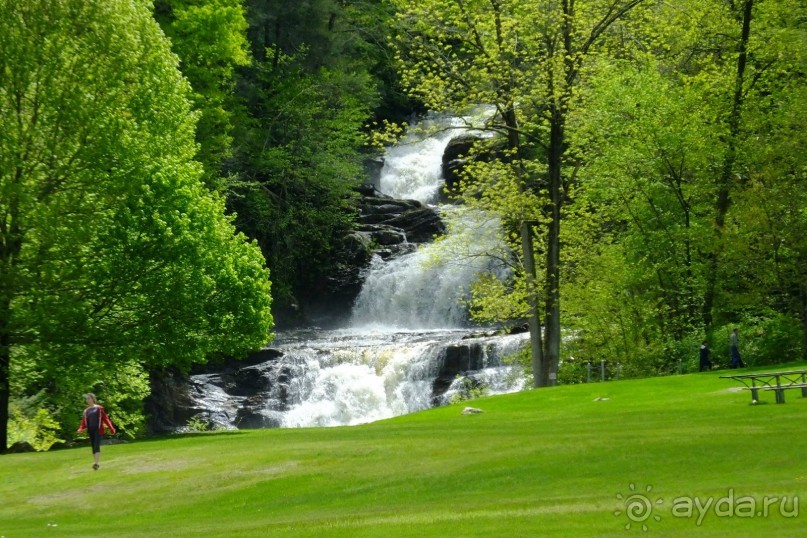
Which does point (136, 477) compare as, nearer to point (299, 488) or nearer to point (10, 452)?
point (299, 488)

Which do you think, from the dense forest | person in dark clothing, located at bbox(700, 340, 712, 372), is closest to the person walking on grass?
the dense forest

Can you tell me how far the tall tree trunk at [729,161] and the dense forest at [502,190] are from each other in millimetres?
88

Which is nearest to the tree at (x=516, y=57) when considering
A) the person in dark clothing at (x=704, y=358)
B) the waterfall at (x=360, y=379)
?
the person in dark clothing at (x=704, y=358)

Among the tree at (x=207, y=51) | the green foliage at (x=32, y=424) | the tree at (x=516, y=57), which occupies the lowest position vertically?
the green foliage at (x=32, y=424)

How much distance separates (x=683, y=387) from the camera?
1117 inches

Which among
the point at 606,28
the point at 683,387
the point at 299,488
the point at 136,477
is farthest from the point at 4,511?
the point at 606,28

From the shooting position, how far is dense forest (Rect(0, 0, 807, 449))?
2756 centimetres

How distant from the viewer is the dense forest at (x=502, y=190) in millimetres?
27562

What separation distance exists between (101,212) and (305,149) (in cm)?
3213

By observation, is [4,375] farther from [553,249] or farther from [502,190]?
[553,249]

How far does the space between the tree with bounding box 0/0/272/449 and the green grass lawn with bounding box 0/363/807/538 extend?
14.3ft

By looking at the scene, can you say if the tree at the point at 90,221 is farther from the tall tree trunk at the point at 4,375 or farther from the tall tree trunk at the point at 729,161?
the tall tree trunk at the point at 729,161

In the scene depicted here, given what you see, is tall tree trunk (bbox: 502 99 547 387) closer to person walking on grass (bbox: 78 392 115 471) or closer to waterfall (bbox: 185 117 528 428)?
waterfall (bbox: 185 117 528 428)

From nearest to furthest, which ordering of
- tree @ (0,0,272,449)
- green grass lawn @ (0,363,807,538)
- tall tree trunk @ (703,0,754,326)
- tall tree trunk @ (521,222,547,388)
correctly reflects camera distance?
1. green grass lawn @ (0,363,807,538)
2. tree @ (0,0,272,449)
3. tall tree trunk @ (521,222,547,388)
4. tall tree trunk @ (703,0,754,326)
